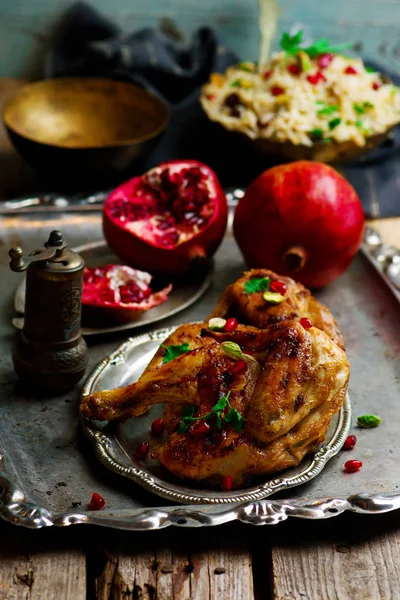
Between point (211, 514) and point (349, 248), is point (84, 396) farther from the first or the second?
point (349, 248)

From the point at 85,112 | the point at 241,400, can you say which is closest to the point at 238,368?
the point at 241,400

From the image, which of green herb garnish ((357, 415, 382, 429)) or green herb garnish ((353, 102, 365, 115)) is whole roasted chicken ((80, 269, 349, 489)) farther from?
green herb garnish ((353, 102, 365, 115))

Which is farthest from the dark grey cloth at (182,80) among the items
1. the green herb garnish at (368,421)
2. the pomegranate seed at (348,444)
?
the pomegranate seed at (348,444)

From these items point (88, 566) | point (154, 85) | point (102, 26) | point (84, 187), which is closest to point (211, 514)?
point (88, 566)

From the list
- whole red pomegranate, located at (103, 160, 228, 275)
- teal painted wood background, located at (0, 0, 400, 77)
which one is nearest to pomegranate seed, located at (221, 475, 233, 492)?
whole red pomegranate, located at (103, 160, 228, 275)

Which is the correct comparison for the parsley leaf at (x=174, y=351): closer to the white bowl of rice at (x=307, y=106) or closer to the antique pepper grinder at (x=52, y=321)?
the antique pepper grinder at (x=52, y=321)

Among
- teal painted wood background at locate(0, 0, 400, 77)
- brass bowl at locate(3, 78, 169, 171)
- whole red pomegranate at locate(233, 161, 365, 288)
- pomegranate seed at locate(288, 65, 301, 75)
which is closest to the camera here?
whole red pomegranate at locate(233, 161, 365, 288)
